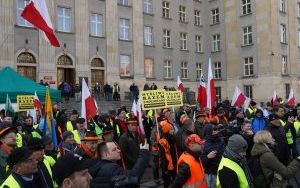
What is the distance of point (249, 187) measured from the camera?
16.8 ft

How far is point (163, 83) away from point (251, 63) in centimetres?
884

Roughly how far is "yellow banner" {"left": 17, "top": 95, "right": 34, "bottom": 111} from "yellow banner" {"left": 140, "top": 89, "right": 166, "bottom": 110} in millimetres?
4056

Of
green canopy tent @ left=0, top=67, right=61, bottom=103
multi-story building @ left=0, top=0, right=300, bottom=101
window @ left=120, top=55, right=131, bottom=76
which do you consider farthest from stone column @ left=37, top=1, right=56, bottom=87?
green canopy tent @ left=0, top=67, right=61, bottom=103

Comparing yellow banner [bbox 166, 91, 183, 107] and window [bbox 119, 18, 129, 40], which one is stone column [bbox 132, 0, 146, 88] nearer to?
window [bbox 119, 18, 129, 40]

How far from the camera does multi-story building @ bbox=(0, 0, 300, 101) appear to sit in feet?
99.8

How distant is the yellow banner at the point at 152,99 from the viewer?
36.9ft

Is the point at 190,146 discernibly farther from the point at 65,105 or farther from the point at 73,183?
the point at 65,105

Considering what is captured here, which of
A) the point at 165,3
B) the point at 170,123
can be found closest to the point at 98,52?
the point at 165,3

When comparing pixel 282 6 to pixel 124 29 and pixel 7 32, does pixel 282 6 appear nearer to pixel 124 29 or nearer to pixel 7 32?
pixel 124 29

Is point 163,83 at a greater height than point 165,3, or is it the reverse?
point 165,3

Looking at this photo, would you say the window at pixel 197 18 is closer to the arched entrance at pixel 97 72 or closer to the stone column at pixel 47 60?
the arched entrance at pixel 97 72

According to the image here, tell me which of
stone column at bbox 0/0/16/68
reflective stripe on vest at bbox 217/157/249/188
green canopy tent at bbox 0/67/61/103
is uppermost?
stone column at bbox 0/0/16/68

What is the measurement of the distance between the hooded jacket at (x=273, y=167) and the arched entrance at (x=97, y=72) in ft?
93.3

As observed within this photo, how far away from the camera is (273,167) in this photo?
556 cm
